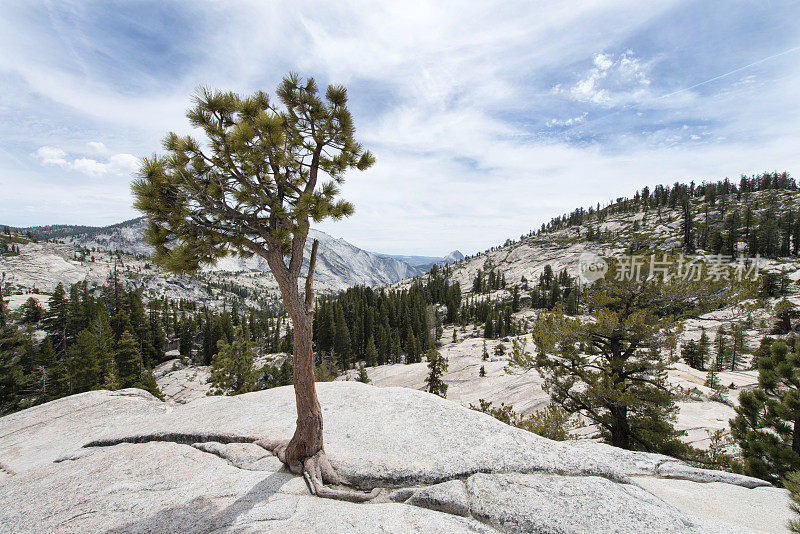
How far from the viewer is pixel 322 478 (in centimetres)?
707

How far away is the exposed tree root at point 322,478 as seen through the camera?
6426 mm

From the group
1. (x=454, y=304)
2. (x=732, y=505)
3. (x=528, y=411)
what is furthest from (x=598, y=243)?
(x=732, y=505)

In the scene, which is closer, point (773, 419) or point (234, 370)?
point (773, 419)

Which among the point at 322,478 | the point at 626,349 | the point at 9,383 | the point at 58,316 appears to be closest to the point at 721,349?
the point at 626,349

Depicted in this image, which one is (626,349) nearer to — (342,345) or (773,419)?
(773,419)

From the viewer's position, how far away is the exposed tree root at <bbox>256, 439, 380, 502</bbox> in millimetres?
6426

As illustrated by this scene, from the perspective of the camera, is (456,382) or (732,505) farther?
(456,382)

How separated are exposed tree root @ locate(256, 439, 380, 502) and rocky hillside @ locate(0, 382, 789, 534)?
19 cm

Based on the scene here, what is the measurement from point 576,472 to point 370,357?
7091cm

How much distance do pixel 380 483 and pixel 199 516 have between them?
3.58m

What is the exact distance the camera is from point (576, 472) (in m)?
7.09

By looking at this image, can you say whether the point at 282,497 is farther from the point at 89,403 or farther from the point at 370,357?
the point at 370,357

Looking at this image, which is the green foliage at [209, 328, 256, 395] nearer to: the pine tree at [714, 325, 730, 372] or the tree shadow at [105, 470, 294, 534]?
the tree shadow at [105, 470, 294, 534]

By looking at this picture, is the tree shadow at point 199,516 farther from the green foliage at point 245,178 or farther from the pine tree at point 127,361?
the pine tree at point 127,361
